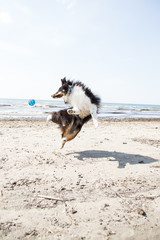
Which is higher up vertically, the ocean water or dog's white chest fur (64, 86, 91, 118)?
dog's white chest fur (64, 86, 91, 118)

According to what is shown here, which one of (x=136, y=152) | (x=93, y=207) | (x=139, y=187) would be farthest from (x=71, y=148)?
(x=93, y=207)

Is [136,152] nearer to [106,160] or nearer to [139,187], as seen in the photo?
[106,160]

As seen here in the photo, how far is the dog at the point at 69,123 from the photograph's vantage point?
5145mm

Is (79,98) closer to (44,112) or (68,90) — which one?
(68,90)

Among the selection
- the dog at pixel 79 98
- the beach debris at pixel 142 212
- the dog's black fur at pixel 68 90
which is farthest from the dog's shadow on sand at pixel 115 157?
the beach debris at pixel 142 212

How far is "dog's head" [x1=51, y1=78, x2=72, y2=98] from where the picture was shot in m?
5.05

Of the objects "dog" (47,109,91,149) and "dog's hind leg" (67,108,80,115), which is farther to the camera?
"dog" (47,109,91,149)

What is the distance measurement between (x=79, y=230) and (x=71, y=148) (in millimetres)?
3711

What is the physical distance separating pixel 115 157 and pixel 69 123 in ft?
4.93

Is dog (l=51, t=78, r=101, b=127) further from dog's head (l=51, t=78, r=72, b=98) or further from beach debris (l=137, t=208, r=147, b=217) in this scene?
beach debris (l=137, t=208, r=147, b=217)

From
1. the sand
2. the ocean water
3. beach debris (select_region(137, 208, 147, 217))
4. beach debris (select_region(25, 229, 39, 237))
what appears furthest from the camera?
the ocean water

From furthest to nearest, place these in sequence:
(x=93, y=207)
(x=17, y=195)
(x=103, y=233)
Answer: (x=17, y=195), (x=93, y=207), (x=103, y=233)

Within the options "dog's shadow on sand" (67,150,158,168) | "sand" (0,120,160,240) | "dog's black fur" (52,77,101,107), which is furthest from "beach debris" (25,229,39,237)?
"dog's black fur" (52,77,101,107)

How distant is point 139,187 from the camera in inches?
138
